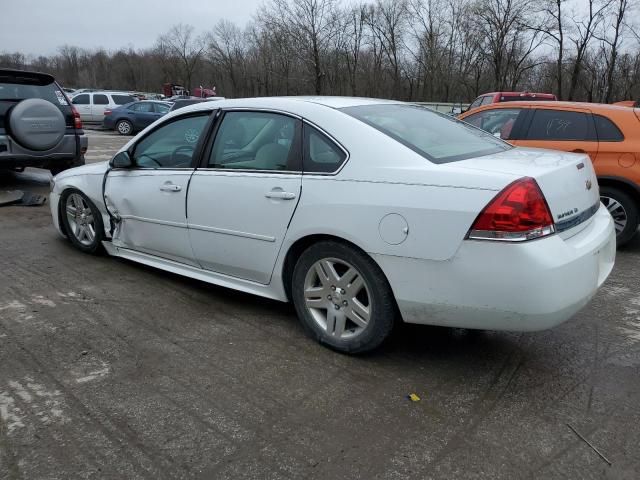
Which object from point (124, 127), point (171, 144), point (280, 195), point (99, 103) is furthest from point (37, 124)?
point (99, 103)

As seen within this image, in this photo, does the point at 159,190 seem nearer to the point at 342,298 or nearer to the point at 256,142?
the point at 256,142

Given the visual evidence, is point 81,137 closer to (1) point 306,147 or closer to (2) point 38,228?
(2) point 38,228

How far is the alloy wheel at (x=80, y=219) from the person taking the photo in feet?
16.3

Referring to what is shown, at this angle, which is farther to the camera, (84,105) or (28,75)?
(84,105)

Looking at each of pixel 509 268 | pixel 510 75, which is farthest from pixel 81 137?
pixel 510 75

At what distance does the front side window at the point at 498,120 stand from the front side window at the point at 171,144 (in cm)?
351

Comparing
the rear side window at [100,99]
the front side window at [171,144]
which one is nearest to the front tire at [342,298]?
the front side window at [171,144]

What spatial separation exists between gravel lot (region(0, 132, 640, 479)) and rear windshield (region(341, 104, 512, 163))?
1.20 meters

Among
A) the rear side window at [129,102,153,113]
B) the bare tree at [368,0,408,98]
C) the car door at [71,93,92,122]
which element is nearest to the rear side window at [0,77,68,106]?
the rear side window at [129,102,153,113]

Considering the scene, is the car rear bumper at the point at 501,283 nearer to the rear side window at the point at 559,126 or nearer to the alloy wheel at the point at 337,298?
the alloy wheel at the point at 337,298

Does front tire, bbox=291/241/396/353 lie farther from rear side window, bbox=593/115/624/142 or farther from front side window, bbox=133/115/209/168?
rear side window, bbox=593/115/624/142

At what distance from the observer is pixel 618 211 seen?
568cm

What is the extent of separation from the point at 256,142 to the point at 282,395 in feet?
5.54

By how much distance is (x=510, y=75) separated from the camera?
4169cm
